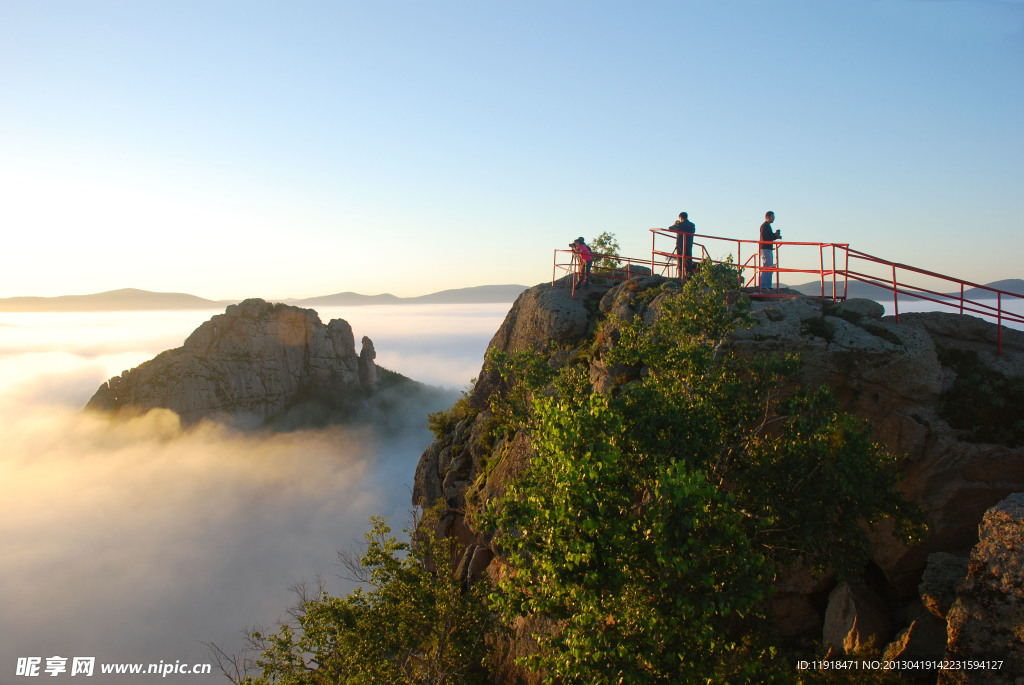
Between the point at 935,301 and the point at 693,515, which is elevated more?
the point at 935,301

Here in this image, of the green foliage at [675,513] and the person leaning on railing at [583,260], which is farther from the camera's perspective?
the person leaning on railing at [583,260]

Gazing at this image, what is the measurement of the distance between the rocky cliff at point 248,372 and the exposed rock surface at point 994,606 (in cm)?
11574

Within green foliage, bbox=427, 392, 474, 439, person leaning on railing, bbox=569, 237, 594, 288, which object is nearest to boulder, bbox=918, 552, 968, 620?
person leaning on railing, bbox=569, 237, 594, 288

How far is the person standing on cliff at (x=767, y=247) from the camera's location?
2400 cm

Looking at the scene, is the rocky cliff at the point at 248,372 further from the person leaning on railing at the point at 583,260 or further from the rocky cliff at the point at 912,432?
the rocky cliff at the point at 912,432

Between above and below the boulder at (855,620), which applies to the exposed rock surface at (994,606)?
above

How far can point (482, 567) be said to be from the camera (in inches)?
1043

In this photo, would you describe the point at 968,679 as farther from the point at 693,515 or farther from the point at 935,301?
the point at 935,301

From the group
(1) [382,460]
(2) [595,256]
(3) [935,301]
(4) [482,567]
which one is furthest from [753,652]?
(1) [382,460]

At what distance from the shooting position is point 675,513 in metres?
9.79

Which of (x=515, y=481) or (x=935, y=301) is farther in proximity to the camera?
(x=935, y=301)

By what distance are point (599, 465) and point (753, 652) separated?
291 inches

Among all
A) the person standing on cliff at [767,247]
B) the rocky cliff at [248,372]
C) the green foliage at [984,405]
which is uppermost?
A: the person standing on cliff at [767,247]

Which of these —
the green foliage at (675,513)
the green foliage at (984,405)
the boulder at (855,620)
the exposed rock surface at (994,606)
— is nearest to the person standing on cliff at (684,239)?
the green foliage at (984,405)
